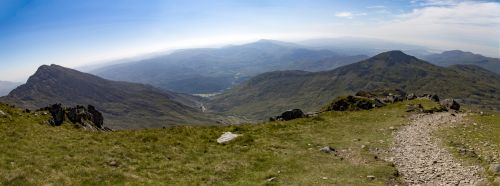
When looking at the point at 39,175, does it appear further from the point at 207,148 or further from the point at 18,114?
the point at 18,114

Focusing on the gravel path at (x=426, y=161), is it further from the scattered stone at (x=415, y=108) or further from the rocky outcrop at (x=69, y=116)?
the rocky outcrop at (x=69, y=116)

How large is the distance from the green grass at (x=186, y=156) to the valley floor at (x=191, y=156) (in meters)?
0.05

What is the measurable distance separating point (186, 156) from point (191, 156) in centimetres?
41

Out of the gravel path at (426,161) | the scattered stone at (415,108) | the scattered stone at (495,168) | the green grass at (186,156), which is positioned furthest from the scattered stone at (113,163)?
the scattered stone at (415,108)

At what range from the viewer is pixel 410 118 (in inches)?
1908

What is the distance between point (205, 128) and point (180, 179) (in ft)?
61.5

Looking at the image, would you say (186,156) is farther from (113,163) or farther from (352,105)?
(352,105)

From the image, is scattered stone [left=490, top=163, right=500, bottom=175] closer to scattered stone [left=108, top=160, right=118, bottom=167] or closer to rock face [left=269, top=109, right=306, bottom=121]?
scattered stone [left=108, top=160, right=118, bottom=167]

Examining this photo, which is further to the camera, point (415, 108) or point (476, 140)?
point (415, 108)

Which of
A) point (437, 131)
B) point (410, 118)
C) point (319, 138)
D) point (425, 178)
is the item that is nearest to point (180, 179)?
point (425, 178)

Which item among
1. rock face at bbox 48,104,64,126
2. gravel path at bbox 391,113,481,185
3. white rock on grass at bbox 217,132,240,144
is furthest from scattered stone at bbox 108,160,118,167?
gravel path at bbox 391,113,481,185

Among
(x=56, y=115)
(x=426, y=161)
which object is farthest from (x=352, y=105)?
(x=56, y=115)

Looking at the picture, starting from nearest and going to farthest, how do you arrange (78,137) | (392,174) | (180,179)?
1. (180,179)
2. (392,174)
3. (78,137)

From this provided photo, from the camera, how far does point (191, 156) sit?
30.1m
